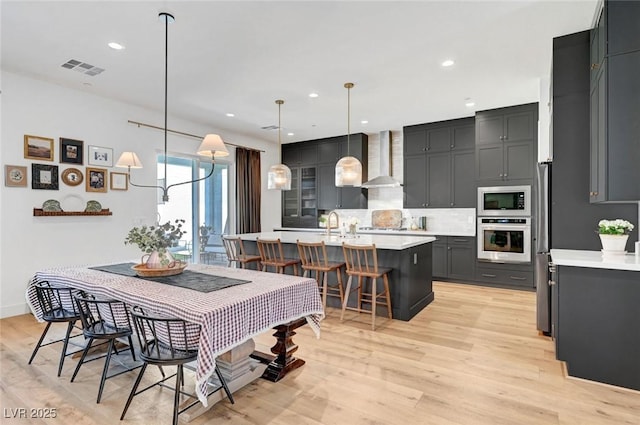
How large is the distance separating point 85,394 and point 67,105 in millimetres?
3829

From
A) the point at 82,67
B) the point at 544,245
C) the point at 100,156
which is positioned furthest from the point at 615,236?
the point at 100,156

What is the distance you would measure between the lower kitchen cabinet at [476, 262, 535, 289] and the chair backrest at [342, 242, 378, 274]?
252cm

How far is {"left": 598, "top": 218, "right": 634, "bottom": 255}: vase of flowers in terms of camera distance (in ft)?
8.80

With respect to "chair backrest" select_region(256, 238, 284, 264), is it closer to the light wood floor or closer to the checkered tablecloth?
the light wood floor

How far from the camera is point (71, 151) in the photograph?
4.54 m

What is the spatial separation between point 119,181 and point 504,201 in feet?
19.4

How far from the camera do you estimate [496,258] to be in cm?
543

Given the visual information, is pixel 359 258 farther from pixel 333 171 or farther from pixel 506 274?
pixel 333 171

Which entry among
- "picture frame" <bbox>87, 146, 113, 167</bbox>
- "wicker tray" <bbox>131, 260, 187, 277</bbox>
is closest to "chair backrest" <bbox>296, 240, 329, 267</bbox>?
"wicker tray" <bbox>131, 260, 187, 277</bbox>

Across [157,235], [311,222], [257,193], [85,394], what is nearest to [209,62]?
[157,235]

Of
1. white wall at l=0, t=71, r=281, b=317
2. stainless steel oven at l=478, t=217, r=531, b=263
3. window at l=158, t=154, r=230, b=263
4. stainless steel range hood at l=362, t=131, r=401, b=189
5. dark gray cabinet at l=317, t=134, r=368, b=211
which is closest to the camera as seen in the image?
white wall at l=0, t=71, r=281, b=317

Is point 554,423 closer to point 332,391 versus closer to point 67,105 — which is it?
point 332,391

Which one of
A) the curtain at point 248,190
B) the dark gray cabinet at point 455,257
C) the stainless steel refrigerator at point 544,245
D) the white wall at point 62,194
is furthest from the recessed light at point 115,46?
the dark gray cabinet at point 455,257

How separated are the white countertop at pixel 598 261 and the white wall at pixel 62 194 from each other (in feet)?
17.6
